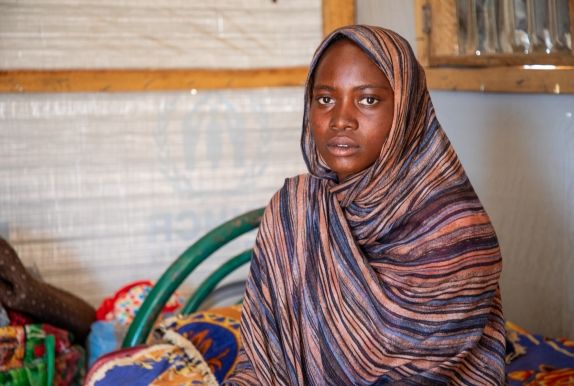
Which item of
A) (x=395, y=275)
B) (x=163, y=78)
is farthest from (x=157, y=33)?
(x=395, y=275)

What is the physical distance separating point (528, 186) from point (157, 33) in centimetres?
155

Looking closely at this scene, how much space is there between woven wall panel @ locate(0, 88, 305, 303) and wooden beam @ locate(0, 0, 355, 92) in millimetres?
42

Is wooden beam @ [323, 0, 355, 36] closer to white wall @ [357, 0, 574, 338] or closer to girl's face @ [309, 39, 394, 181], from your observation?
white wall @ [357, 0, 574, 338]

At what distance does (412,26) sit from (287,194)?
63.4 inches

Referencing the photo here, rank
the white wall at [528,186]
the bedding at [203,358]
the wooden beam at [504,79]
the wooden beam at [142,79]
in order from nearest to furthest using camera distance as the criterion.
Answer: the bedding at [203,358] → the wooden beam at [504,79] → the white wall at [528,186] → the wooden beam at [142,79]

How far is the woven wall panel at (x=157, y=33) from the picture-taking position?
129 inches

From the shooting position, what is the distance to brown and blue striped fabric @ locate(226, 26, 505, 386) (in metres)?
1.75

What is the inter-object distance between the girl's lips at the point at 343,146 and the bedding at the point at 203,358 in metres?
0.77

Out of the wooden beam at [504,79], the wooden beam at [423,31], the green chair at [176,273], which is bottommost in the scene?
the green chair at [176,273]

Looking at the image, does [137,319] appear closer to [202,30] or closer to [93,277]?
[93,277]

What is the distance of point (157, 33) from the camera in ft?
11.2

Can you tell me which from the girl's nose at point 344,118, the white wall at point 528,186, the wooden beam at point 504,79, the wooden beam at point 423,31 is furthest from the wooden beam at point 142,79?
the girl's nose at point 344,118

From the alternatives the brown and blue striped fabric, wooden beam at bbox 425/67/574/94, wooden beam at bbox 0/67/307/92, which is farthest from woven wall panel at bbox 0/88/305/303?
the brown and blue striped fabric

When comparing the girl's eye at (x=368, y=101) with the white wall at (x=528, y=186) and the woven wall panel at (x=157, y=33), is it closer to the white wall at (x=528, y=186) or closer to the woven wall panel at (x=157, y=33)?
the white wall at (x=528, y=186)
